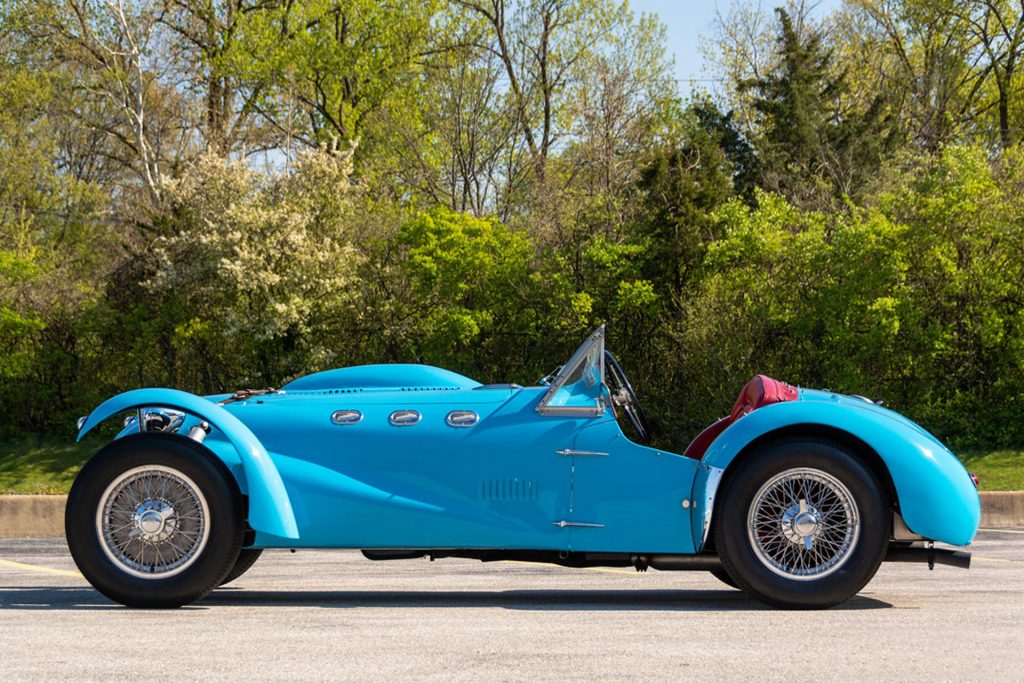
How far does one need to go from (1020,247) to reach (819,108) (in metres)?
19.3

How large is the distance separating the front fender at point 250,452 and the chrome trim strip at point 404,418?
66 cm

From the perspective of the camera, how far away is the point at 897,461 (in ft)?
20.6

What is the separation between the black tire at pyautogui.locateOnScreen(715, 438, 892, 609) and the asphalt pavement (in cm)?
17

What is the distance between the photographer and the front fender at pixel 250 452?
644 centimetres

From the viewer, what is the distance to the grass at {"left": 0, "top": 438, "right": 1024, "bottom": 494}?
1766 centimetres

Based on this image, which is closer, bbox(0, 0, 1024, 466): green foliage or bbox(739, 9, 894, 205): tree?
bbox(0, 0, 1024, 466): green foliage

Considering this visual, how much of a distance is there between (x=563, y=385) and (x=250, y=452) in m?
1.67

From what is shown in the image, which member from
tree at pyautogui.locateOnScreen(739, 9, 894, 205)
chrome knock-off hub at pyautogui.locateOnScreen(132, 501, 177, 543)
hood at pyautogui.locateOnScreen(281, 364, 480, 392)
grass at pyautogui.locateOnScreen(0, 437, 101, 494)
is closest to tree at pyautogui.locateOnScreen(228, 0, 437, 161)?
tree at pyautogui.locateOnScreen(739, 9, 894, 205)

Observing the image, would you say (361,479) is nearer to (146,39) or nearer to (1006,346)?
(1006,346)

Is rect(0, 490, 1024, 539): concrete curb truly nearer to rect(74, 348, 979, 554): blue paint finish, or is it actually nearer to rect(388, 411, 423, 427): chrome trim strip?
rect(74, 348, 979, 554): blue paint finish

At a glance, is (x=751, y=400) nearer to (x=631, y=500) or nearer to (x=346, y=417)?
(x=631, y=500)

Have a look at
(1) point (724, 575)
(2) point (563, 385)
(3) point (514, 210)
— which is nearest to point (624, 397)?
(2) point (563, 385)

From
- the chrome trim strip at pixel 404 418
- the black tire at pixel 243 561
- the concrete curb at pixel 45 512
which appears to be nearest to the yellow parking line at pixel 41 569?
the black tire at pixel 243 561

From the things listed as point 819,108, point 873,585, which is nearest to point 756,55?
point 819,108
